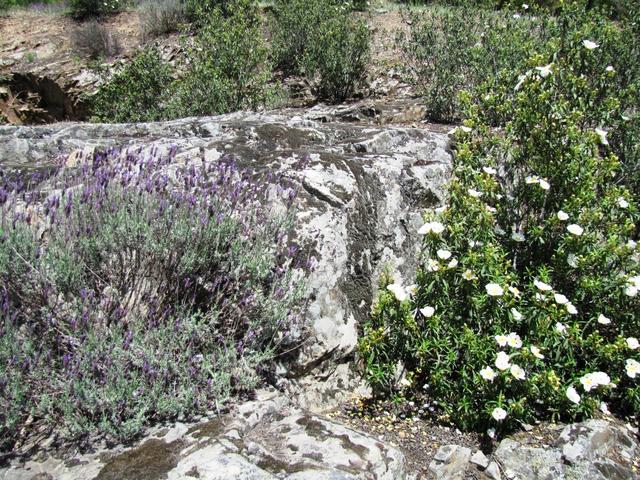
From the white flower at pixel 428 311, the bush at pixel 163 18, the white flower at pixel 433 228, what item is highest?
the bush at pixel 163 18

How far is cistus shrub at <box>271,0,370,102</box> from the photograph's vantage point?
9070 mm

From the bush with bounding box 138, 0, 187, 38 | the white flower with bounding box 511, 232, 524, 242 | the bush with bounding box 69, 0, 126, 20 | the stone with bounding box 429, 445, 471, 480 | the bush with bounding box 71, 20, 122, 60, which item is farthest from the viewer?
the bush with bounding box 69, 0, 126, 20

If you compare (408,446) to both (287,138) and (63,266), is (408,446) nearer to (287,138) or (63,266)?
(63,266)

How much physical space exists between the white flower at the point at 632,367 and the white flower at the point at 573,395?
38 centimetres

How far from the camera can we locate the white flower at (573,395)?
283cm

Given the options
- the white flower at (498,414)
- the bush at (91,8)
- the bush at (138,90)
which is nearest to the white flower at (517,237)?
the white flower at (498,414)

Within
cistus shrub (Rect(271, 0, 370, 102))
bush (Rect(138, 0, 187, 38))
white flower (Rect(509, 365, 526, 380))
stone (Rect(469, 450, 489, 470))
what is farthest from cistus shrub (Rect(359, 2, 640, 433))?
bush (Rect(138, 0, 187, 38))

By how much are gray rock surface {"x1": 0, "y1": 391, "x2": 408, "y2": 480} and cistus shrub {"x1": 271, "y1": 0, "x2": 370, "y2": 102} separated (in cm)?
762

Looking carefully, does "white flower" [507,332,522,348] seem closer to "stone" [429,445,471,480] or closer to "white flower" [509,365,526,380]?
"white flower" [509,365,526,380]

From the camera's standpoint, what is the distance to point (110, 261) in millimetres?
2867

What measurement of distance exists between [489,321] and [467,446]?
732 mm

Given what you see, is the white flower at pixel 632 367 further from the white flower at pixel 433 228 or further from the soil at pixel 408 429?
the white flower at pixel 433 228

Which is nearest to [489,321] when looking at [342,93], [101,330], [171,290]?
[171,290]

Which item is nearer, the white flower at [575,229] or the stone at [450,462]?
the stone at [450,462]
